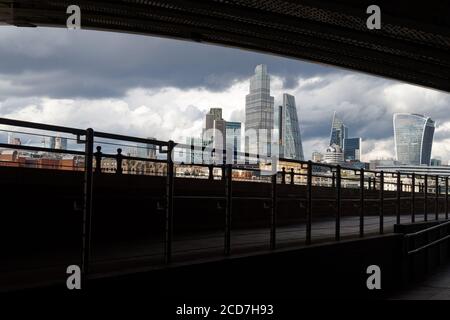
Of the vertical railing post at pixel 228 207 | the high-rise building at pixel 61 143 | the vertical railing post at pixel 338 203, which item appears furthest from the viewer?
the vertical railing post at pixel 338 203

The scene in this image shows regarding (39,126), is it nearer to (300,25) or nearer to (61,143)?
(61,143)

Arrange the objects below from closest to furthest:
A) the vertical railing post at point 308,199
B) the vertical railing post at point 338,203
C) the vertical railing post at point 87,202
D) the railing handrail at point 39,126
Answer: the railing handrail at point 39,126 < the vertical railing post at point 87,202 < the vertical railing post at point 308,199 < the vertical railing post at point 338,203

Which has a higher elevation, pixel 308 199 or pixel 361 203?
pixel 308 199

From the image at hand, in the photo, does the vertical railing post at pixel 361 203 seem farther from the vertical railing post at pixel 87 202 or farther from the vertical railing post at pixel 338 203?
the vertical railing post at pixel 87 202

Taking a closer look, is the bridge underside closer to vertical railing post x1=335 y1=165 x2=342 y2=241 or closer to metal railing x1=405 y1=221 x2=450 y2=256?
vertical railing post x1=335 y1=165 x2=342 y2=241

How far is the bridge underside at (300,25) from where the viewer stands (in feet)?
32.6

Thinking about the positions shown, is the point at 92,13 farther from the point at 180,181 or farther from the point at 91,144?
the point at 91,144

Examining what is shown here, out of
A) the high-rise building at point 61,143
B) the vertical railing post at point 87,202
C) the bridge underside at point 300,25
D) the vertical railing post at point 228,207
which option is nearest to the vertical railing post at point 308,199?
the vertical railing post at point 228,207

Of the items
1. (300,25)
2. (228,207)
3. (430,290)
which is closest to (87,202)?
(228,207)

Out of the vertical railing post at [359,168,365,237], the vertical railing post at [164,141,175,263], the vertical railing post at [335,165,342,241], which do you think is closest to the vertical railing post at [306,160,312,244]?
the vertical railing post at [335,165,342,241]

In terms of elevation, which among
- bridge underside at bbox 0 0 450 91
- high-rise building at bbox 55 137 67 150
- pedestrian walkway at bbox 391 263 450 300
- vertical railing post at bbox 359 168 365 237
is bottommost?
pedestrian walkway at bbox 391 263 450 300

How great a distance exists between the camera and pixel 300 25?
11281 mm

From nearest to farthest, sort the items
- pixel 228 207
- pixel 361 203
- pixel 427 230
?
pixel 228 207 < pixel 361 203 < pixel 427 230

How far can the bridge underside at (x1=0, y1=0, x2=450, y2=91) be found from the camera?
9945 millimetres
